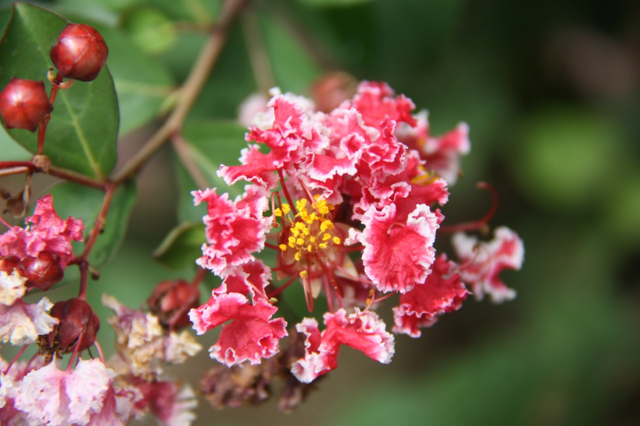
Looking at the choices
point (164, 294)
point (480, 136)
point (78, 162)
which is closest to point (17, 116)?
point (78, 162)

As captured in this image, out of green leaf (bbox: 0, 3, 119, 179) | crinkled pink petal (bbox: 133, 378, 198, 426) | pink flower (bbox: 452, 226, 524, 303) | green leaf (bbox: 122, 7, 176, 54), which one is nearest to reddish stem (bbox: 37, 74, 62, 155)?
green leaf (bbox: 0, 3, 119, 179)

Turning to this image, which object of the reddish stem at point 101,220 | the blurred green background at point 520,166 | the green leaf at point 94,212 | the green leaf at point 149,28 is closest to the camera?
the reddish stem at point 101,220

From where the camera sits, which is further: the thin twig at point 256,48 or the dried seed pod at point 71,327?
the thin twig at point 256,48

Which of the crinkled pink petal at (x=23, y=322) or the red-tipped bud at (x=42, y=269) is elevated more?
the red-tipped bud at (x=42, y=269)

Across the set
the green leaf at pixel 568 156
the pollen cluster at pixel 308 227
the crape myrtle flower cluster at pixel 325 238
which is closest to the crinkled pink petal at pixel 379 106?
the crape myrtle flower cluster at pixel 325 238

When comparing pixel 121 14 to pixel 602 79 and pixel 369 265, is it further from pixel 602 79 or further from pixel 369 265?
pixel 602 79

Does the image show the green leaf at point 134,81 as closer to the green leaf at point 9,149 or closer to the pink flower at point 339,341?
the green leaf at point 9,149

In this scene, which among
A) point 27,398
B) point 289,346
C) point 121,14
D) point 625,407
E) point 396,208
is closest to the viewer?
point 27,398

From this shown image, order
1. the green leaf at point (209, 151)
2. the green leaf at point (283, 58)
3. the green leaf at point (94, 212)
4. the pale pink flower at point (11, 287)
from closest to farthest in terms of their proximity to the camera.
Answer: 1. the pale pink flower at point (11, 287)
2. the green leaf at point (94, 212)
3. the green leaf at point (209, 151)
4. the green leaf at point (283, 58)
